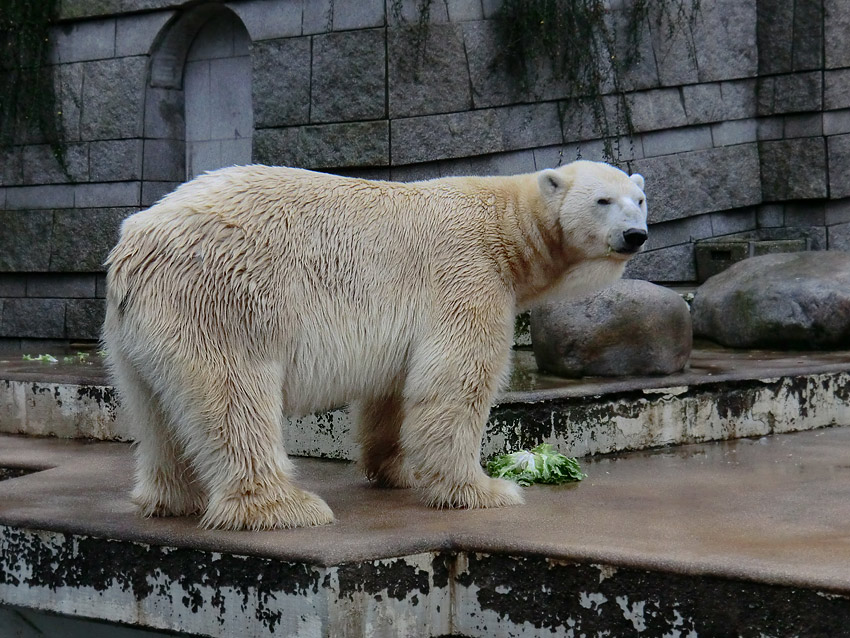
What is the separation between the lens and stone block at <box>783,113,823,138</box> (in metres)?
8.72

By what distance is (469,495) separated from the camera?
3.81 metres

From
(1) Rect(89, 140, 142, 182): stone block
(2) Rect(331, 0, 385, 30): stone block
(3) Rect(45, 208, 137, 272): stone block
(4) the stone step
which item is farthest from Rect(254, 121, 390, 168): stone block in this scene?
(4) the stone step

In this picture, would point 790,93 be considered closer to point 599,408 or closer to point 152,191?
point 599,408

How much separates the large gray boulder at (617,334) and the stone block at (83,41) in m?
4.83

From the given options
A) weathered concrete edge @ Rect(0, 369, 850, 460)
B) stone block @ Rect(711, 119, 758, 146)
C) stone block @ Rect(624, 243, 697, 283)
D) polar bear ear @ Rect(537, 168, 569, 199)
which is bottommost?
weathered concrete edge @ Rect(0, 369, 850, 460)

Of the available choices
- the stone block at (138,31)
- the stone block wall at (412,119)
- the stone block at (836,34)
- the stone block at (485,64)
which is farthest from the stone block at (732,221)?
the stone block at (138,31)

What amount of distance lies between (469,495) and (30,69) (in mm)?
6442

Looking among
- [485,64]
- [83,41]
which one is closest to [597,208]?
[485,64]

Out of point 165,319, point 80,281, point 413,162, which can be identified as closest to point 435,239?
point 165,319

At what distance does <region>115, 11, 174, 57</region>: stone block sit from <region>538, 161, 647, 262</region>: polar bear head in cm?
532

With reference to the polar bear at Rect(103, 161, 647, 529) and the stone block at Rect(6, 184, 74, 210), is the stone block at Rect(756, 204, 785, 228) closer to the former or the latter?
the polar bear at Rect(103, 161, 647, 529)

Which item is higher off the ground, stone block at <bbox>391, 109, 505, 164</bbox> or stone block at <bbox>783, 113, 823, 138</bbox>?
stone block at <bbox>783, 113, 823, 138</bbox>

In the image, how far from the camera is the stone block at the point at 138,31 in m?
8.31

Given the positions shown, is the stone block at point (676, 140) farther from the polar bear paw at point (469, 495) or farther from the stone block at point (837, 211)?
the polar bear paw at point (469, 495)
